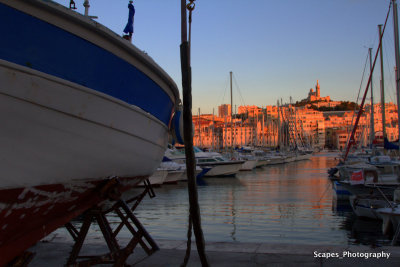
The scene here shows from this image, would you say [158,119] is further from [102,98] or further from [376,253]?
[376,253]

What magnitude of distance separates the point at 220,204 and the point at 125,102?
14.0 m

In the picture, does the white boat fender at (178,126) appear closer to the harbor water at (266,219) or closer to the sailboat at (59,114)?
the sailboat at (59,114)

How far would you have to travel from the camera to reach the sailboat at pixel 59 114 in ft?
12.0

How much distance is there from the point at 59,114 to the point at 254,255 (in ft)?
12.3

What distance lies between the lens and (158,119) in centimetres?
584

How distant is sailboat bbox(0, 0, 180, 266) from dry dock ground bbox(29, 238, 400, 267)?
1.65 meters

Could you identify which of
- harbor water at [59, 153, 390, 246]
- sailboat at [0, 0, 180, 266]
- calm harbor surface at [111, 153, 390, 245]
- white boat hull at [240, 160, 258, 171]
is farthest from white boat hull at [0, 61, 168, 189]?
white boat hull at [240, 160, 258, 171]

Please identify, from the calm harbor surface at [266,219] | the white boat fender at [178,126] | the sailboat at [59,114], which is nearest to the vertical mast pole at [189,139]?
the sailboat at [59,114]

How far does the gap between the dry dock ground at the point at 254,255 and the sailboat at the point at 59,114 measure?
165 centimetres

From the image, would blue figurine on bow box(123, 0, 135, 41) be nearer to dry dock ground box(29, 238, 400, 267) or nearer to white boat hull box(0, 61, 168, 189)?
white boat hull box(0, 61, 168, 189)

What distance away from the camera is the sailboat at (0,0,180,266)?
144 inches

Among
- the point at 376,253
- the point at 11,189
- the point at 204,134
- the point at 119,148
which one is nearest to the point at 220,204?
the point at 376,253

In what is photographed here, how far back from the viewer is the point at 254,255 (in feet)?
20.4

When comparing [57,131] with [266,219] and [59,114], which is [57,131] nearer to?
[59,114]
